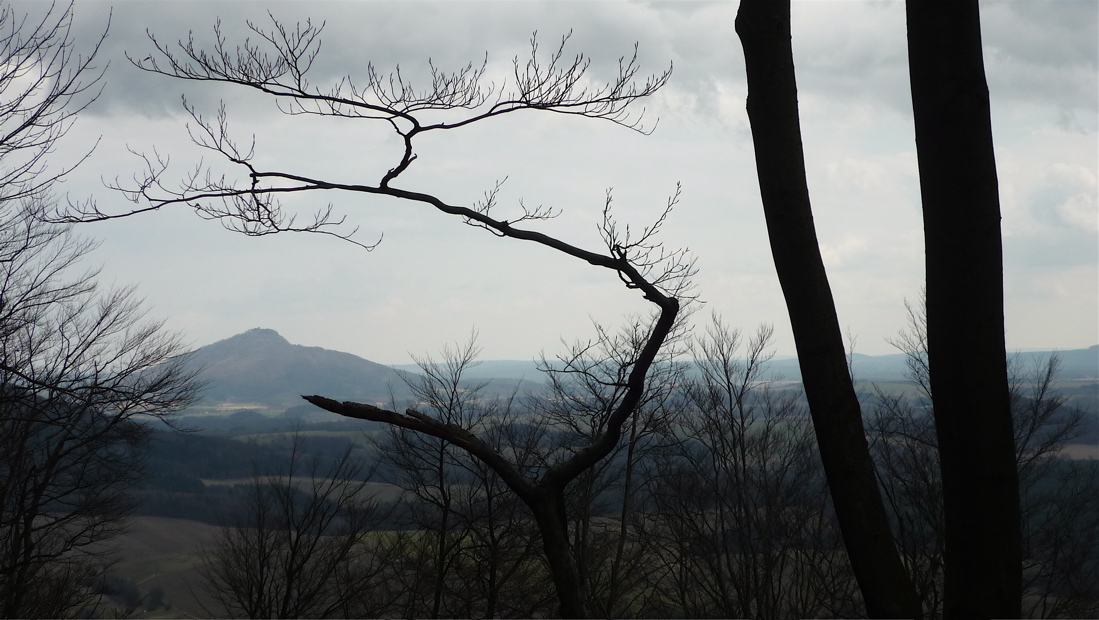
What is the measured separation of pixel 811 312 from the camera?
8.11 ft

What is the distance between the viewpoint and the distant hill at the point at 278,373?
13900 cm

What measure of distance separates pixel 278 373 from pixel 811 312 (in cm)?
16784

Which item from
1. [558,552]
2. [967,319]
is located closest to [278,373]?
[558,552]

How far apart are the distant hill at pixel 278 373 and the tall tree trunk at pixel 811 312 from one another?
127 metres

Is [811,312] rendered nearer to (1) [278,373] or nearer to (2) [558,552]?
(2) [558,552]

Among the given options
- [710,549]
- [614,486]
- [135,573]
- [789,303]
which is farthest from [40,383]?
[135,573]

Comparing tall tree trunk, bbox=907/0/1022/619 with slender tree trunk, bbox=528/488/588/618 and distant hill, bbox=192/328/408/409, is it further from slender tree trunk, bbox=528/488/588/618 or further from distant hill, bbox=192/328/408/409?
distant hill, bbox=192/328/408/409

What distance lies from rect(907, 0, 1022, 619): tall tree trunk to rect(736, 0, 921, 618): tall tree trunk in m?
0.21

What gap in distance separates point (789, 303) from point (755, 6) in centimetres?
102

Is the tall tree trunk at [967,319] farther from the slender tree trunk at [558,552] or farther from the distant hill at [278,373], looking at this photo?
the distant hill at [278,373]

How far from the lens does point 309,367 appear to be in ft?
521

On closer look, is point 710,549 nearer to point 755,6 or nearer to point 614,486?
point 614,486

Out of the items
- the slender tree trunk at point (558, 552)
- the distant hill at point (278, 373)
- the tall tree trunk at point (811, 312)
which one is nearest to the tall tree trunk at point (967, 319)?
the tall tree trunk at point (811, 312)

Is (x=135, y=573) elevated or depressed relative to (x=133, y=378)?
depressed
